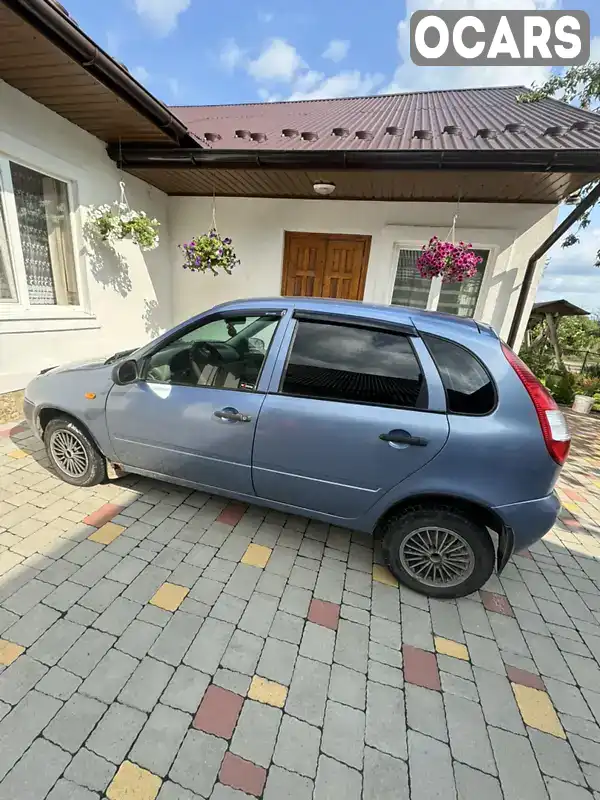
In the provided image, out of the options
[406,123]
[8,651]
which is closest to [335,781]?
[8,651]

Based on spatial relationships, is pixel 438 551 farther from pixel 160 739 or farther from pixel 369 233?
pixel 369 233

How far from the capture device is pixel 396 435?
1988 mm

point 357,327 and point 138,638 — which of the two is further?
point 357,327

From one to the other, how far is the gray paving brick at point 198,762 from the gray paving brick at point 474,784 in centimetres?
93

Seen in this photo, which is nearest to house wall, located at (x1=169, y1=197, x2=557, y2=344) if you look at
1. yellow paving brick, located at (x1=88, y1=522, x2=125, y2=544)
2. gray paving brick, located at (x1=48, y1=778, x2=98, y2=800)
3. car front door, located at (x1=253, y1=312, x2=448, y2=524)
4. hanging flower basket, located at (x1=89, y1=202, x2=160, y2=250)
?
hanging flower basket, located at (x1=89, y1=202, x2=160, y2=250)

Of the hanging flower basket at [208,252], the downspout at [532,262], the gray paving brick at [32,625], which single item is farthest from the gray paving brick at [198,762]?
the downspout at [532,262]

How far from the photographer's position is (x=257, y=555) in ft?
7.92

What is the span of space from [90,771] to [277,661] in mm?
804

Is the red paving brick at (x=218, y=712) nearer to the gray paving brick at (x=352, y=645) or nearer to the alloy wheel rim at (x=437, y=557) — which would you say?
the gray paving brick at (x=352, y=645)

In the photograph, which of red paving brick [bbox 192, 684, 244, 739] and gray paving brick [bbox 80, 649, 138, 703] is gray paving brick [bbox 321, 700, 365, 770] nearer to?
red paving brick [bbox 192, 684, 244, 739]

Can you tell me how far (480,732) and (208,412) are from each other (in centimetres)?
212

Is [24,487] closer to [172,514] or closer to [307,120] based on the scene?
[172,514]

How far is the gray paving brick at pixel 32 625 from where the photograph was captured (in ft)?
5.67

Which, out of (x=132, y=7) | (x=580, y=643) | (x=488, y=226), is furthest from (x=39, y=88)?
(x=580, y=643)
